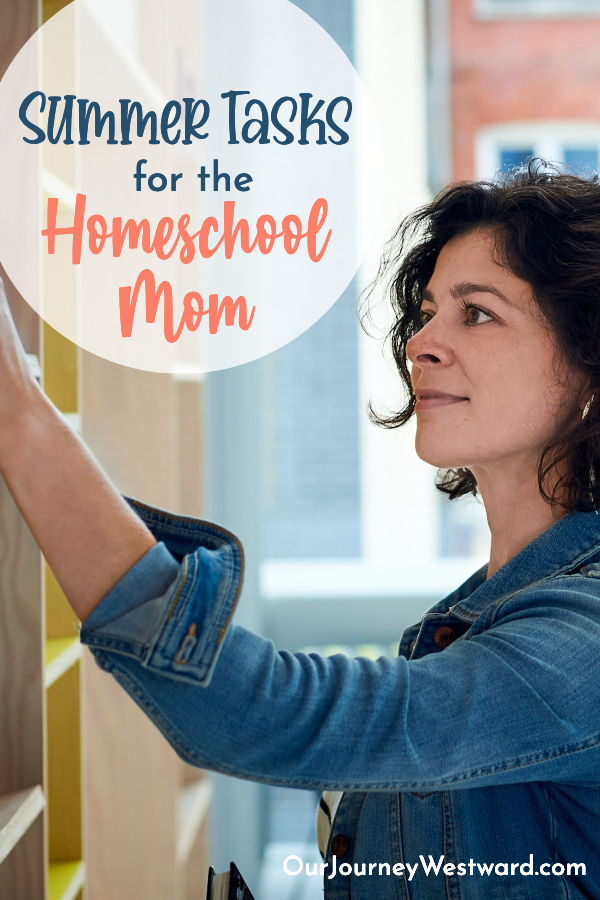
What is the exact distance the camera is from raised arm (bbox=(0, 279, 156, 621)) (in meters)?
0.67

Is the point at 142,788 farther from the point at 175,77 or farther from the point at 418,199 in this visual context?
the point at 418,199

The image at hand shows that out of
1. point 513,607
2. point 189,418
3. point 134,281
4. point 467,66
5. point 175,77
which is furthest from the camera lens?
point 467,66

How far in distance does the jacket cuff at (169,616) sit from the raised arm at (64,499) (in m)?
0.01

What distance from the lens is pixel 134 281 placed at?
6.16ft

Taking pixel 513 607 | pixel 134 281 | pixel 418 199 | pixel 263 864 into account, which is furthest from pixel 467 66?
pixel 513 607

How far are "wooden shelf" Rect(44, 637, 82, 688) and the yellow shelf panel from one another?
309 mm

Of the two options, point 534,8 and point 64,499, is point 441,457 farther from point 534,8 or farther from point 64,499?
point 534,8

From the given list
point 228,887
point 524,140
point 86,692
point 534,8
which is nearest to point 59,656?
point 228,887

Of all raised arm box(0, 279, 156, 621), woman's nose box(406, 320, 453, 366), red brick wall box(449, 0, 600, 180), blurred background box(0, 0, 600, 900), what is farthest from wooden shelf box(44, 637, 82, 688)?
red brick wall box(449, 0, 600, 180)

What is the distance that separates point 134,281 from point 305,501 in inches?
76.2

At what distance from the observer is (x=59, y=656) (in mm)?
1329

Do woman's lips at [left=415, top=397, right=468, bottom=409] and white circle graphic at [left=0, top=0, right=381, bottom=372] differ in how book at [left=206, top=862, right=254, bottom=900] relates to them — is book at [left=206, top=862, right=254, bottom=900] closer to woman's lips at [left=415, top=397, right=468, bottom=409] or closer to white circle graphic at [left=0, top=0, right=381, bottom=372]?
woman's lips at [left=415, top=397, right=468, bottom=409]

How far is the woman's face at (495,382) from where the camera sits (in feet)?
3.60

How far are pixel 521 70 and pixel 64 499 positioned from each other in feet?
→ 17.0
